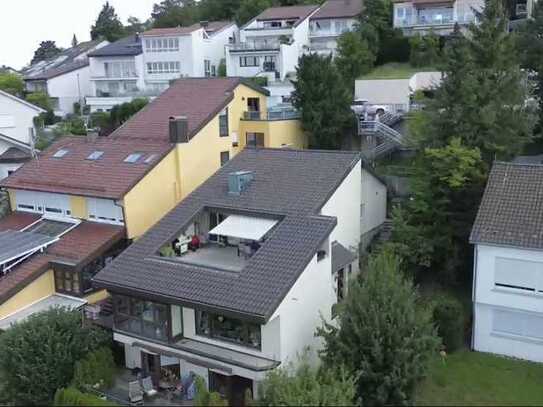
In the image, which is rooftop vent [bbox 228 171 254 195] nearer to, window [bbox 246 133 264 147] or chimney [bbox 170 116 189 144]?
chimney [bbox 170 116 189 144]

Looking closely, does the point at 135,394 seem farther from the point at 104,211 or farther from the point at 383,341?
the point at 104,211

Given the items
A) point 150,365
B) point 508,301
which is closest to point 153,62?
point 150,365

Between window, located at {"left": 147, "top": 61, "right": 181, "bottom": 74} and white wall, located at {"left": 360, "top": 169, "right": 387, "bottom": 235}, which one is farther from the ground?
window, located at {"left": 147, "top": 61, "right": 181, "bottom": 74}

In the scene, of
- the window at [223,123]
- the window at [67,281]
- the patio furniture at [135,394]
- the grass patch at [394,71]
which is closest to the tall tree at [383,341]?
the patio furniture at [135,394]

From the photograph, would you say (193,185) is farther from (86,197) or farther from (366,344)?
(366,344)

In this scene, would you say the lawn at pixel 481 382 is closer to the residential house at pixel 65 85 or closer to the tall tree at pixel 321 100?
the tall tree at pixel 321 100

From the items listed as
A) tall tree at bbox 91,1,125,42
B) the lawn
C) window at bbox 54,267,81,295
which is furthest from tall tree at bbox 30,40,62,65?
the lawn
